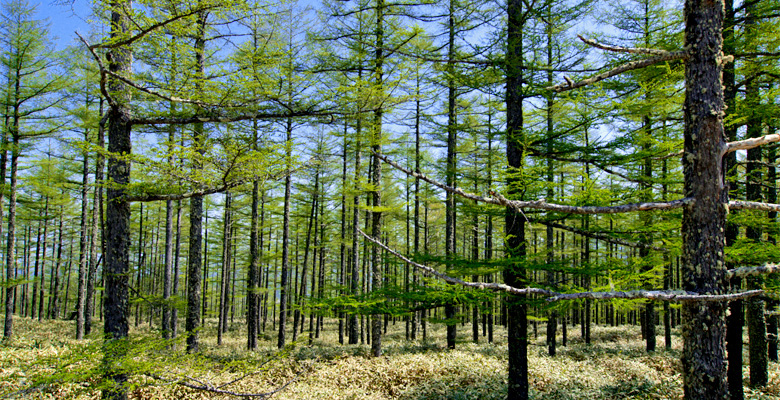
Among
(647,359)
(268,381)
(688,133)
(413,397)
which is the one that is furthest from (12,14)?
(647,359)

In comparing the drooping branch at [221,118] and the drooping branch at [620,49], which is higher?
the drooping branch at [221,118]

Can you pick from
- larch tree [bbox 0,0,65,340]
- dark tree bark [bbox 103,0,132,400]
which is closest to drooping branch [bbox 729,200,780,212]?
dark tree bark [bbox 103,0,132,400]

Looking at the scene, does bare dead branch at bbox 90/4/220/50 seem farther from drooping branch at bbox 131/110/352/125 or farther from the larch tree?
the larch tree

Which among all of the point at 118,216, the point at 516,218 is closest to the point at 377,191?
the point at 516,218

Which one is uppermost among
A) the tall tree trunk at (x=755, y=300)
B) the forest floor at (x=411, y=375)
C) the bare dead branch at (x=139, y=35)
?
the bare dead branch at (x=139, y=35)

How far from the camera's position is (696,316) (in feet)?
9.80

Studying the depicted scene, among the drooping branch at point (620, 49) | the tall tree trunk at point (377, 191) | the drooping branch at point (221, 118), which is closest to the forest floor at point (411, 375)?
the tall tree trunk at point (377, 191)

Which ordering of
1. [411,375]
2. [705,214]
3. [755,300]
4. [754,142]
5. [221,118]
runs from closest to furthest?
[754,142] → [705,214] → [221,118] → [755,300] → [411,375]

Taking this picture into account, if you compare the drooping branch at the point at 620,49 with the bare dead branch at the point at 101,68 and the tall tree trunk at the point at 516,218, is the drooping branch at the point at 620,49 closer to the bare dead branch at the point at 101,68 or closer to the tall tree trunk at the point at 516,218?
the tall tree trunk at the point at 516,218

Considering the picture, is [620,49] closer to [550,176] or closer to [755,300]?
[550,176]

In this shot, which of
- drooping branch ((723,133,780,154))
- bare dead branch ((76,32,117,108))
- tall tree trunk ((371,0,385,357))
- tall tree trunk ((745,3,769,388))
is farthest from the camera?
tall tree trunk ((371,0,385,357))

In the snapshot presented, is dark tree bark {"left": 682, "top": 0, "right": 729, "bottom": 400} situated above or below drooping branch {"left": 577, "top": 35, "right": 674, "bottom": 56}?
below

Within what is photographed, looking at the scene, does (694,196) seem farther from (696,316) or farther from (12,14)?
(12,14)

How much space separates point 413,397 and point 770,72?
11.3 m
